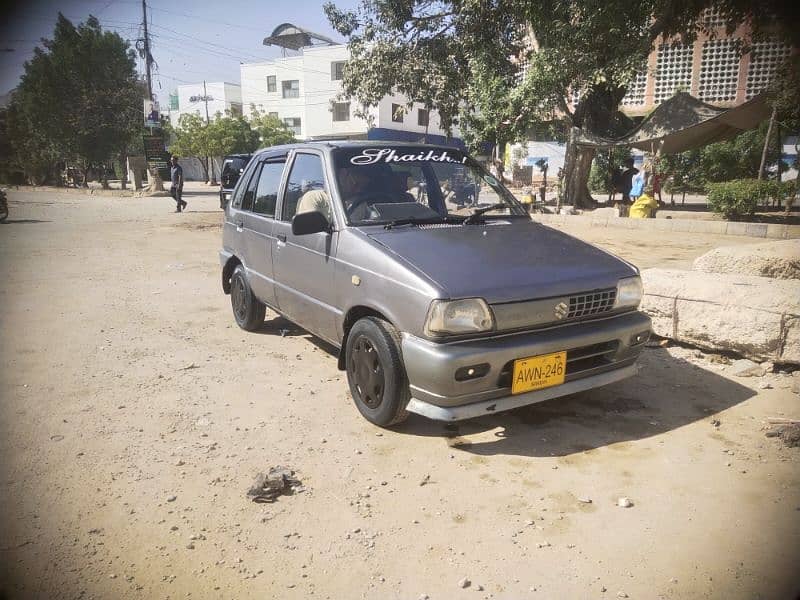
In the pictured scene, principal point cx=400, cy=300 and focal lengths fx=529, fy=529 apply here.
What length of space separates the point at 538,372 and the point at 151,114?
3034 cm

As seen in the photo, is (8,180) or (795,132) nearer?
(795,132)

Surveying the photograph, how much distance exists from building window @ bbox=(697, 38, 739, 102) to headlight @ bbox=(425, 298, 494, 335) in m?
23.0

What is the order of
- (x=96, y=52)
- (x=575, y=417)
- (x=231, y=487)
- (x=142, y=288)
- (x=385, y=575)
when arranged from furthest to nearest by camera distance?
(x=96, y=52) < (x=142, y=288) < (x=575, y=417) < (x=231, y=487) < (x=385, y=575)

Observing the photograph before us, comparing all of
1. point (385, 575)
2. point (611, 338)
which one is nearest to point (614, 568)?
point (385, 575)

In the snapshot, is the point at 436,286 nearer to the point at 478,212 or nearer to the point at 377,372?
the point at 377,372

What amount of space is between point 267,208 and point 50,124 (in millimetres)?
32779

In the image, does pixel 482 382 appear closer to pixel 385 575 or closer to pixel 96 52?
pixel 385 575

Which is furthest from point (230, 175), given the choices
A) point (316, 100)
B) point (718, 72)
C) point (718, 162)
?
point (316, 100)

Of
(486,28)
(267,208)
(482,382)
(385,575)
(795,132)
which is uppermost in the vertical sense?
(486,28)

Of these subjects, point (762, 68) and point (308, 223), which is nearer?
point (308, 223)

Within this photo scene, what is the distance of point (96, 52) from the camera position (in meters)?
29.6

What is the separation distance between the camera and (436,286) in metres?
2.79

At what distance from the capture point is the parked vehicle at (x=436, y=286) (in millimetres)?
2826

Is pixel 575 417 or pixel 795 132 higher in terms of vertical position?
pixel 795 132
